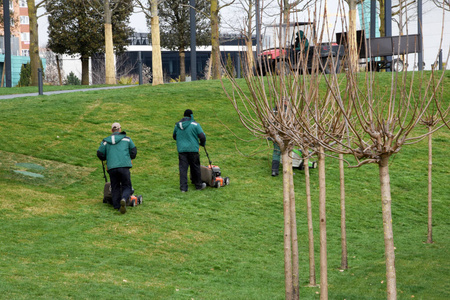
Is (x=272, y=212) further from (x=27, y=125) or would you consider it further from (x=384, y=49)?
(x=384, y=49)

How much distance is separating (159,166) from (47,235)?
5915 mm

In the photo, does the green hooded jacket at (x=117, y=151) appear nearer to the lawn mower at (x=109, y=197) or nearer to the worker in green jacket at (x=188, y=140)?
the lawn mower at (x=109, y=197)

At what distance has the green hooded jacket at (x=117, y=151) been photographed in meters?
11.4

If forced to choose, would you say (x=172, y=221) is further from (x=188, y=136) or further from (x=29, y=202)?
(x=29, y=202)

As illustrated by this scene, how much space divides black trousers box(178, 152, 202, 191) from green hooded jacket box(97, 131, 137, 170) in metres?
1.68

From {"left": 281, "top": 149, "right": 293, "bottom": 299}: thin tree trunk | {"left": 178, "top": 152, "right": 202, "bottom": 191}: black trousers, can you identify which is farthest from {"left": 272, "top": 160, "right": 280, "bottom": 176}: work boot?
{"left": 281, "top": 149, "right": 293, "bottom": 299}: thin tree trunk

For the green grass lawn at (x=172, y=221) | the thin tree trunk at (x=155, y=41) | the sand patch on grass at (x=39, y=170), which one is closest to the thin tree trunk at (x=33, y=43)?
the thin tree trunk at (x=155, y=41)

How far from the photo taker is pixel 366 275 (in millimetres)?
8641

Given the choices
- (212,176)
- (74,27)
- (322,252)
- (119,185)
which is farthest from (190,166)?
(74,27)

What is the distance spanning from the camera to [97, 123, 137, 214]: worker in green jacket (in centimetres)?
1135

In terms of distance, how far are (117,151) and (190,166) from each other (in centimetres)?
227

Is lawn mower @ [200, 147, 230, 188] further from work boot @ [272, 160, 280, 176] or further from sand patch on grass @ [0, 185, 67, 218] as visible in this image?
sand patch on grass @ [0, 185, 67, 218]

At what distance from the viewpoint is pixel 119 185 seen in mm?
11602

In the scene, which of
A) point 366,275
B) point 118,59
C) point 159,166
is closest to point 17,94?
point 159,166
